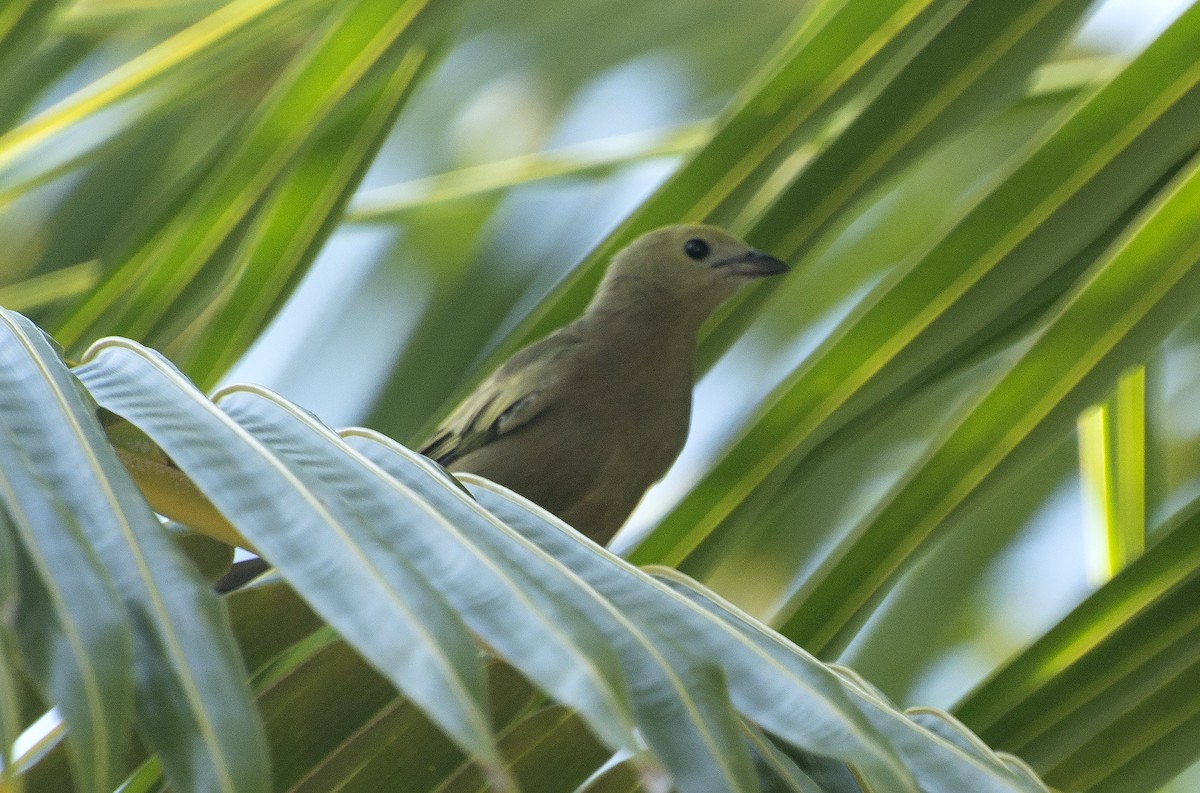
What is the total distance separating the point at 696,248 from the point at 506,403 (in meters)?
0.76

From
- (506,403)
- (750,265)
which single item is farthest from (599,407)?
(750,265)

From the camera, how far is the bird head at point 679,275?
354cm

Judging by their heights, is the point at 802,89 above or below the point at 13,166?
above

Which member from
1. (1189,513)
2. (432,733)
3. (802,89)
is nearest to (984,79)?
(802,89)

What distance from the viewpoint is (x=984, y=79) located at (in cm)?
197

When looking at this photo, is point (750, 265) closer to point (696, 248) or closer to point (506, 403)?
point (696, 248)

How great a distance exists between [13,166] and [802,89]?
75.5 inches

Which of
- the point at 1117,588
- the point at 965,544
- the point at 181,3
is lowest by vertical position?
the point at 965,544

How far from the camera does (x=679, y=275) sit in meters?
3.67

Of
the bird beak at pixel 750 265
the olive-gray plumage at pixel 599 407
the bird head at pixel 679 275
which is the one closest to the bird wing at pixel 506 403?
the olive-gray plumage at pixel 599 407

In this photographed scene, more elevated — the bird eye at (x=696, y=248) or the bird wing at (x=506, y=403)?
the bird eye at (x=696, y=248)

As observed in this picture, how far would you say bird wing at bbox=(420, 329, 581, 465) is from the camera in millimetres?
3201

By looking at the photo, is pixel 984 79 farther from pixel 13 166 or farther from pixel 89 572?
pixel 13 166

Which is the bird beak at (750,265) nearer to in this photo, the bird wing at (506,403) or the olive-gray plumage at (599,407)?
the olive-gray plumage at (599,407)
